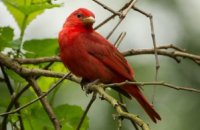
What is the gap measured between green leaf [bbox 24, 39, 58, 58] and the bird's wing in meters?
0.73

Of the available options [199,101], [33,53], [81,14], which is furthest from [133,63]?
[33,53]

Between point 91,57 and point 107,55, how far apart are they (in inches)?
6.4

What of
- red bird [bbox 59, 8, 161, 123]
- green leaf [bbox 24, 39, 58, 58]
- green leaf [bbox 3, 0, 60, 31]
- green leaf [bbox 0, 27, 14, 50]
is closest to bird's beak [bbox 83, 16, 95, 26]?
red bird [bbox 59, 8, 161, 123]

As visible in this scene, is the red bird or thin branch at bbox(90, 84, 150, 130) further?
the red bird

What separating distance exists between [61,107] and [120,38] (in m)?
0.57

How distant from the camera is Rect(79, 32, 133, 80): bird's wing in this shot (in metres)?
5.14

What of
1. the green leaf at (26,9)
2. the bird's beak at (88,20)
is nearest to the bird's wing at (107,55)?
the bird's beak at (88,20)

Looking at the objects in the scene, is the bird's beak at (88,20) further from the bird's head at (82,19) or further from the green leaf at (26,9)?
the green leaf at (26,9)

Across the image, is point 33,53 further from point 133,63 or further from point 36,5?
point 133,63

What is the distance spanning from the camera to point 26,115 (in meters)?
4.19

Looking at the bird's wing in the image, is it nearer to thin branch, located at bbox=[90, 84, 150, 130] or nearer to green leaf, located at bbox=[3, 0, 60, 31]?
green leaf, located at bbox=[3, 0, 60, 31]

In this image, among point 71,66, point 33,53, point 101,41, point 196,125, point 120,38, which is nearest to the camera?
point 120,38

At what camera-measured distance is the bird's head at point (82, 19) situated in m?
5.31

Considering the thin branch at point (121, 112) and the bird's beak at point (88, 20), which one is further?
the bird's beak at point (88, 20)
